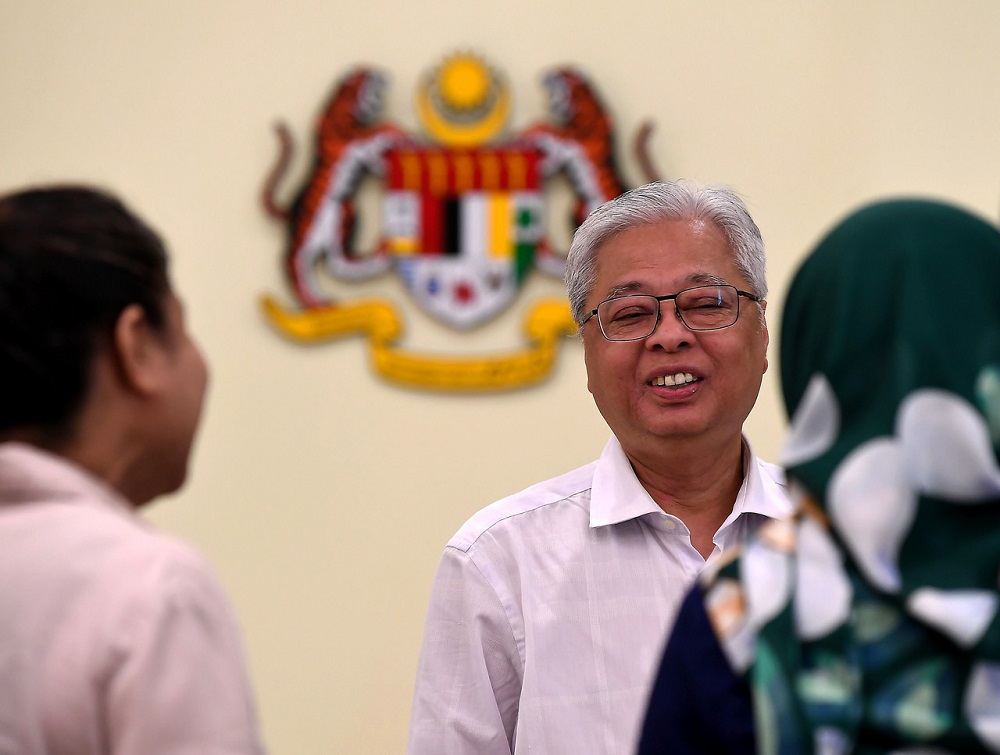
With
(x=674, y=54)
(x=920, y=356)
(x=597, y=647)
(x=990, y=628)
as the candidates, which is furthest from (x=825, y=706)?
(x=674, y=54)

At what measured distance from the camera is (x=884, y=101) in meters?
3.16

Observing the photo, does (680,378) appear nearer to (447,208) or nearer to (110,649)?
(110,649)

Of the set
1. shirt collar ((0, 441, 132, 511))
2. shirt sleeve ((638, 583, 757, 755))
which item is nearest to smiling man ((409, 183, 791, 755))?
shirt sleeve ((638, 583, 757, 755))

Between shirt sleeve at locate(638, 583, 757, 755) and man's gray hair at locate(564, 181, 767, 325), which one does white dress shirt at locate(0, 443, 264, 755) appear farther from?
man's gray hair at locate(564, 181, 767, 325)

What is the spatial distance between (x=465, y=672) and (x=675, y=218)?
74 cm

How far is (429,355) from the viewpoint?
3.20m

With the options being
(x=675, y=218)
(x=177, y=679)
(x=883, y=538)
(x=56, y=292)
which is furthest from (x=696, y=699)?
(x=675, y=218)

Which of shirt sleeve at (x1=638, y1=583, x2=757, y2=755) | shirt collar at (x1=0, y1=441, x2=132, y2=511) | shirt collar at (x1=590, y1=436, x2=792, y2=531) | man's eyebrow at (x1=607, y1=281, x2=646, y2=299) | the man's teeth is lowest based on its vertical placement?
shirt collar at (x1=590, y1=436, x2=792, y2=531)

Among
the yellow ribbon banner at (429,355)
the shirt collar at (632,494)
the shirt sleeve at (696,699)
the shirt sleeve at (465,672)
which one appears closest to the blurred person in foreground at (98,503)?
the shirt sleeve at (696,699)

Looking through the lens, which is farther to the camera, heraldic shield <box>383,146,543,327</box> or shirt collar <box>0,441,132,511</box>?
heraldic shield <box>383,146,543,327</box>

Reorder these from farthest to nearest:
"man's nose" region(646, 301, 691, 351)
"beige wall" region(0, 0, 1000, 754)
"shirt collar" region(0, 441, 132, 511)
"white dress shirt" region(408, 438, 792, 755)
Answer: "beige wall" region(0, 0, 1000, 754) < "man's nose" region(646, 301, 691, 351) < "white dress shirt" region(408, 438, 792, 755) < "shirt collar" region(0, 441, 132, 511)

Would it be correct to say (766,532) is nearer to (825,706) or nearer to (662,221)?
(825,706)

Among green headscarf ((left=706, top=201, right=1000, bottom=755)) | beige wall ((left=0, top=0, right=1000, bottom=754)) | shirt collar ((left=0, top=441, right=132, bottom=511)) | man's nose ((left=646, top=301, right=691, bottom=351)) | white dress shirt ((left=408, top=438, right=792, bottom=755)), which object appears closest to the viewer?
green headscarf ((left=706, top=201, right=1000, bottom=755))

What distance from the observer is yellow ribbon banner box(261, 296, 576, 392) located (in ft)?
10.4
